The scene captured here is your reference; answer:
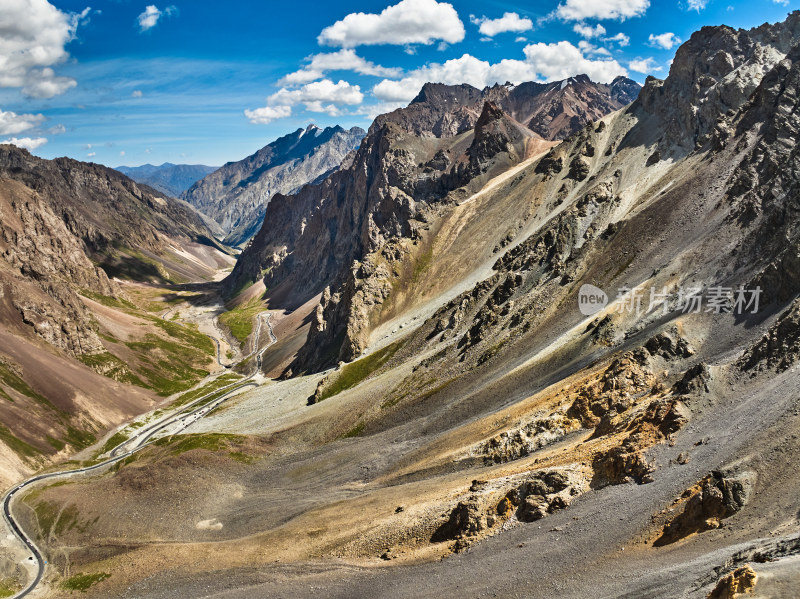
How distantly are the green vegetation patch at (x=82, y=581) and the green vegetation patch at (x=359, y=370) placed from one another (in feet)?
184

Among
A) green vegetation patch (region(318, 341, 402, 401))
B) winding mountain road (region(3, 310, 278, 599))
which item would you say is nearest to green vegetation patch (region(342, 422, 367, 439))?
green vegetation patch (region(318, 341, 402, 401))

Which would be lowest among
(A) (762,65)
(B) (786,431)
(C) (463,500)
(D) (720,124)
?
(C) (463,500)

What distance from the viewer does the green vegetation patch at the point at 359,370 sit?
12019 cm

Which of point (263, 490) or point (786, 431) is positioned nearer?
point (786, 431)

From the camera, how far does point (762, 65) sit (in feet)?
414

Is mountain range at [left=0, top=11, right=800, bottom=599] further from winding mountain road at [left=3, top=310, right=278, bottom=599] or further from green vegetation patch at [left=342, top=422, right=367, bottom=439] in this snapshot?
winding mountain road at [left=3, top=310, right=278, bottom=599]

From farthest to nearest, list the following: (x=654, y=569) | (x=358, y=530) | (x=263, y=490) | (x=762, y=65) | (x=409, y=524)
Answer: (x=762, y=65)
(x=263, y=490)
(x=358, y=530)
(x=409, y=524)
(x=654, y=569)

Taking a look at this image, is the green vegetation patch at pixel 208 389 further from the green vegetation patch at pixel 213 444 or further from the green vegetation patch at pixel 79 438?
the green vegetation patch at pixel 213 444

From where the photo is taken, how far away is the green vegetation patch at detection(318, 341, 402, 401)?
394 feet

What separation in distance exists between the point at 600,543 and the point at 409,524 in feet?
69.0

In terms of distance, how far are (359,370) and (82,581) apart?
2627 inches

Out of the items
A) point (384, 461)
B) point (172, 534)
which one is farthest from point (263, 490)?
point (384, 461)

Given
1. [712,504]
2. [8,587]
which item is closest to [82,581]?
[8,587]

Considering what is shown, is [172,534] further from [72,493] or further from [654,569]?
[654,569]
